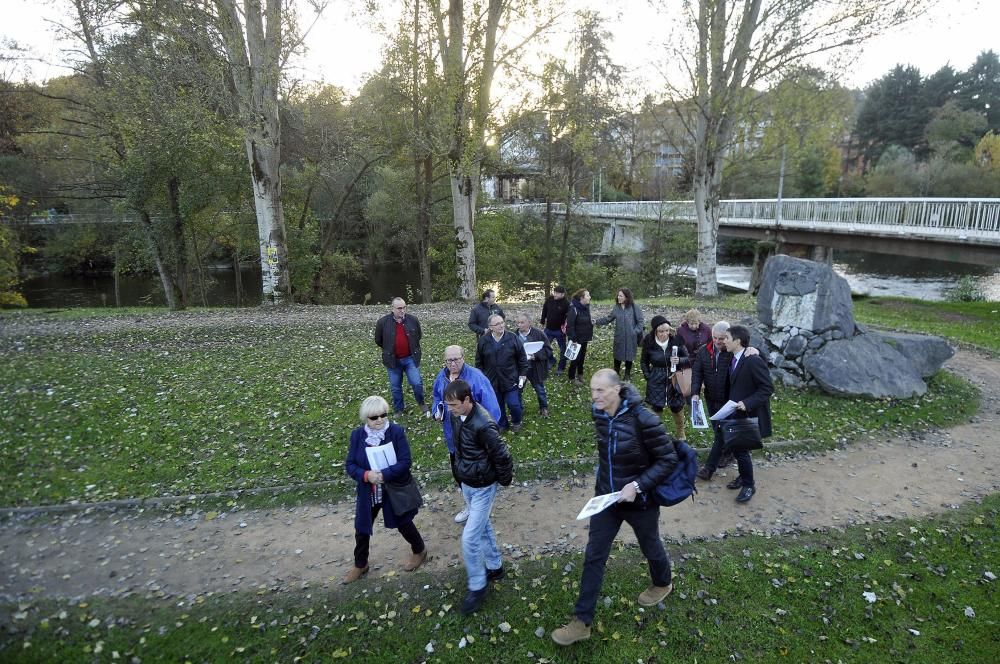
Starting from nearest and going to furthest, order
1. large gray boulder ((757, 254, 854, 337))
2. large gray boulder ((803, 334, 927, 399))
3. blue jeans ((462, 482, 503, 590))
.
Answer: blue jeans ((462, 482, 503, 590)) → large gray boulder ((803, 334, 927, 399)) → large gray boulder ((757, 254, 854, 337))

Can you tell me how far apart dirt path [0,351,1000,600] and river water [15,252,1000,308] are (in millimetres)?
31381

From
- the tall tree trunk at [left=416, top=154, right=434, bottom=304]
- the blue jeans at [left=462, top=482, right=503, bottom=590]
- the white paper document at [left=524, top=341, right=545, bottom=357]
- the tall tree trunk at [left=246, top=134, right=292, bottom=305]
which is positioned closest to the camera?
the blue jeans at [left=462, top=482, right=503, bottom=590]

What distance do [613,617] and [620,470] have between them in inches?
65.4

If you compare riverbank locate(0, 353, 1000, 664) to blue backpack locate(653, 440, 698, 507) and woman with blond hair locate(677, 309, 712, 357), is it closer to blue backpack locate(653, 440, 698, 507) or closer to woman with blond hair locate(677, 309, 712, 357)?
blue backpack locate(653, 440, 698, 507)

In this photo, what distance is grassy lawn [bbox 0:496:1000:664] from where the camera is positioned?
4949 millimetres

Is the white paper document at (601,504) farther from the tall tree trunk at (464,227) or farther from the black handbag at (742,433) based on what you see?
the tall tree trunk at (464,227)

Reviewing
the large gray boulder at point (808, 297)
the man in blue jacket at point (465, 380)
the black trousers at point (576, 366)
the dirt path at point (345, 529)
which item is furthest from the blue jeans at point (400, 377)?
the large gray boulder at point (808, 297)

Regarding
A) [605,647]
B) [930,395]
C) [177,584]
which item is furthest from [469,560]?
[930,395]

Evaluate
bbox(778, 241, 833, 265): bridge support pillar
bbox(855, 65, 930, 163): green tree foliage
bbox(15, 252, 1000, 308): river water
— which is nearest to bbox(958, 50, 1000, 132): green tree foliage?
bbox(855, 65, 930, 163): green tree foliage

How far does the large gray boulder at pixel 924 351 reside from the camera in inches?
476

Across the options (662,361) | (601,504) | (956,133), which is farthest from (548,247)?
(956,133)

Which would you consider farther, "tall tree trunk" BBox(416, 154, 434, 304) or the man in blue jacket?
"tall tree trunk" BBox(416, 154, 434, 304)

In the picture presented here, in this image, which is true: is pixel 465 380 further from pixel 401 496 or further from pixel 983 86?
pixel 983 86

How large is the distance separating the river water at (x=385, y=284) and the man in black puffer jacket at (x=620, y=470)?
3462 centimetres
